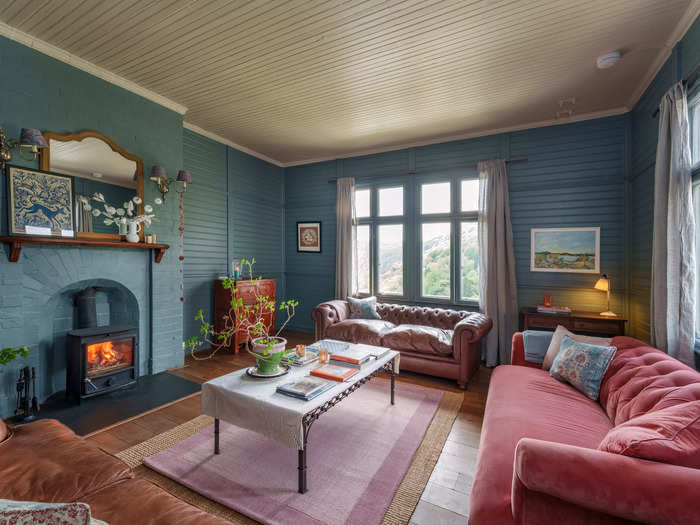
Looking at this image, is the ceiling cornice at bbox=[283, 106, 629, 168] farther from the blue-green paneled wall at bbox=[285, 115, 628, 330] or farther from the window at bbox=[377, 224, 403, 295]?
the window at bbox=[377, 224, 403, 295]

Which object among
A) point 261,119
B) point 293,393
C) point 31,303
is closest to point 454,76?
point 261,119

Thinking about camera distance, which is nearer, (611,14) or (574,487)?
(574,487)

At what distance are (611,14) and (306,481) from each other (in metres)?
3.78

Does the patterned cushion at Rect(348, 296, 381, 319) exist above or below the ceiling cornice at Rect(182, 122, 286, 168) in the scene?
below

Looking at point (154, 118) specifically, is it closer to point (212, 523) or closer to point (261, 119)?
point (261, 119)

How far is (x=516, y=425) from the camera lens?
1757mm

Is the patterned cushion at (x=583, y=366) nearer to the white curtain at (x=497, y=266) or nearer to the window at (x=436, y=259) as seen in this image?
the white curtain at (x=497, y=266)

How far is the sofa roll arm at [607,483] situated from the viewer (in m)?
0.99

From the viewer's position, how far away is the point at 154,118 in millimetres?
3658

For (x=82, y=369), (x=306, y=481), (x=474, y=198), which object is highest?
(x=474, y=198)

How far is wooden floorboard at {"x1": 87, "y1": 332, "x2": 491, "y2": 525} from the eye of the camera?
5.76 feet

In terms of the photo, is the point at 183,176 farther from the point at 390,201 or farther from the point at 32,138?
the point at 390,201

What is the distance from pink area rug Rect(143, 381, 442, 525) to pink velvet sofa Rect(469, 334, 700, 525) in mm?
706

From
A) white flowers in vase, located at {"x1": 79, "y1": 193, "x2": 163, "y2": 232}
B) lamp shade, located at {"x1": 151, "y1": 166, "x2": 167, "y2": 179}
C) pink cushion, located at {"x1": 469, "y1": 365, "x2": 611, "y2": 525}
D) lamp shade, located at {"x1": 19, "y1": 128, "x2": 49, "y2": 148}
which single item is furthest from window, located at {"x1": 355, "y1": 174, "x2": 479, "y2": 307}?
lamp shade, located at {"x1": 19, "y1": 128, "x2": 49, "y2": 148}
